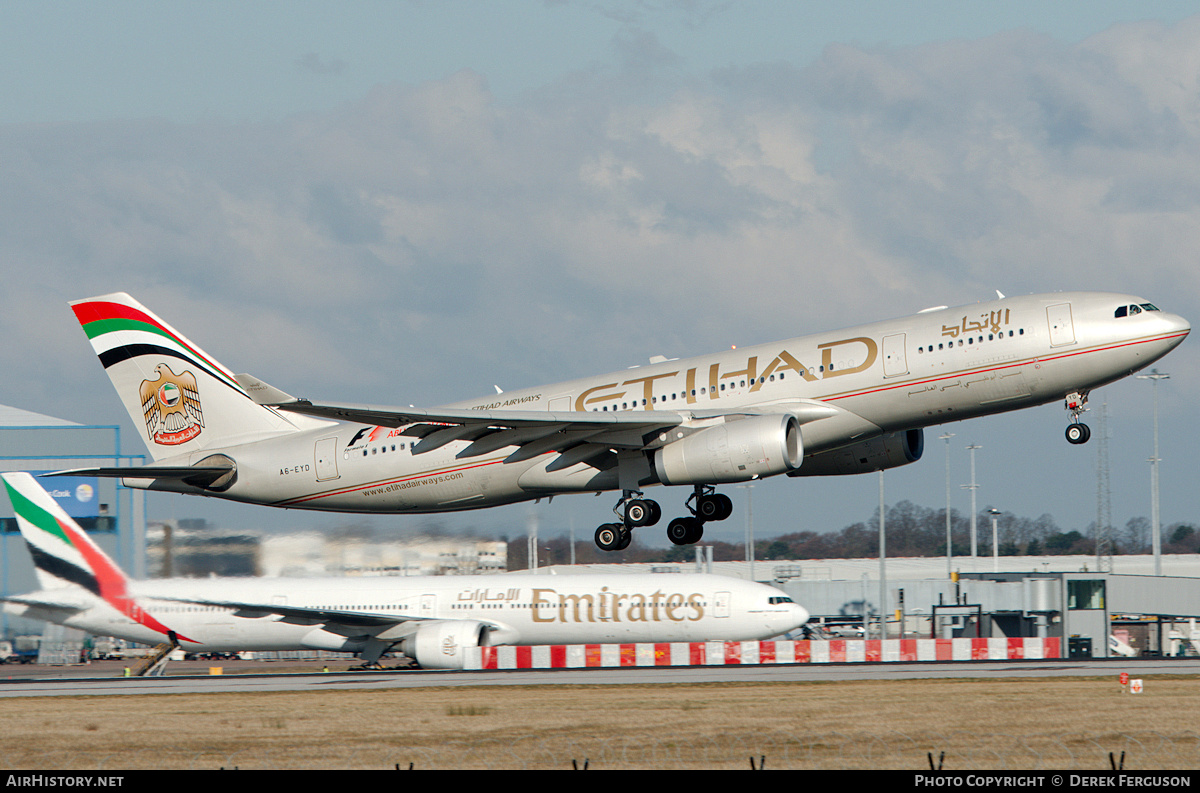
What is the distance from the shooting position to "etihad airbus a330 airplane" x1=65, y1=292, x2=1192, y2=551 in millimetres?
31609

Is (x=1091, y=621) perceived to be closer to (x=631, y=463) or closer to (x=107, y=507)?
(x=631, y=463)

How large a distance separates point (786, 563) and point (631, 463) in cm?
6383

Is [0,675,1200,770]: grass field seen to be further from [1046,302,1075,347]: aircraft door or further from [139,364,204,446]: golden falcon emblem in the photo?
[1046,302,1075,347]: aircraft door

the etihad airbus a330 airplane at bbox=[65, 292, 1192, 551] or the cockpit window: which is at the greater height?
the cockpit window

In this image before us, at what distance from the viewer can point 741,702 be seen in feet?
134

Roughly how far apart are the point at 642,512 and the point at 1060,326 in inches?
475

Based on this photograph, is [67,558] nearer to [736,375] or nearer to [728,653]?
[728,653]

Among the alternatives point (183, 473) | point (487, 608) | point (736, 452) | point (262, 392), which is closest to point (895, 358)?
point (736, 452)

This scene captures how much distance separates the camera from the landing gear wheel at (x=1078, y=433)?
3225 centimetres

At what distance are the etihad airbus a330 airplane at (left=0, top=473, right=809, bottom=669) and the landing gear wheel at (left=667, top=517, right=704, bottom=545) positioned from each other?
17.7 m

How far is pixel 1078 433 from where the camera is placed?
32.4 m

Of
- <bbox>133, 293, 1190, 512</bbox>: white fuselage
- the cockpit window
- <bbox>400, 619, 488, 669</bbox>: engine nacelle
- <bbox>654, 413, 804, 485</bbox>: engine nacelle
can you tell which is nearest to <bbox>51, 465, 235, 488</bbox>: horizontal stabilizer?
<bbox>133, 293, 1190, 512</bbox>: white fuselage

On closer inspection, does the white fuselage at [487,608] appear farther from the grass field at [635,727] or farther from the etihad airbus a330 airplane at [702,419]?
the etihad airbus a330 airplane at [702,419]

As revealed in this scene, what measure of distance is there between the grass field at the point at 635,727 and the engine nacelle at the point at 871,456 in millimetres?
7190
